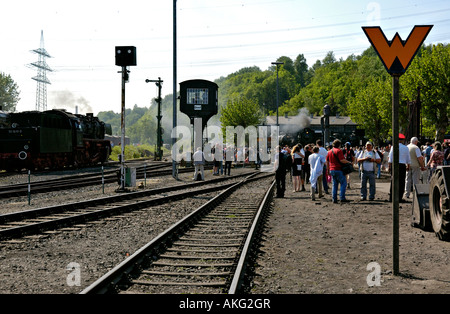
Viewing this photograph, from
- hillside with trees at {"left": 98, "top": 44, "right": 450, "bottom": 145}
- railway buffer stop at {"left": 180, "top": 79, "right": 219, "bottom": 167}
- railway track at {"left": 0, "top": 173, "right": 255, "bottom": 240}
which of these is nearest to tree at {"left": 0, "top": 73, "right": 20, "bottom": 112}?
hillside with trees at {"left": 98, "top": 44, "right": 450, "bottom": 145}

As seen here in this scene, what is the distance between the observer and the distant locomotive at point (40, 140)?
25.8 m

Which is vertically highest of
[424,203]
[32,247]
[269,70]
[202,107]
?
[269,70]

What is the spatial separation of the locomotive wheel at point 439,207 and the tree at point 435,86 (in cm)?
3813

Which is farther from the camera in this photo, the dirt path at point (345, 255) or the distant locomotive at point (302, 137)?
the distant locomotive at point (302, 137)

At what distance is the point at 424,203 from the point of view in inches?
362

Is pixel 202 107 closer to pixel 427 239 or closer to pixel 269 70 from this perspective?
pixel 427 239

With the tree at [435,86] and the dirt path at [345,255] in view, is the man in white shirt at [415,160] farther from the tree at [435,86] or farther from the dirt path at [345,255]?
the tree at [435,86]

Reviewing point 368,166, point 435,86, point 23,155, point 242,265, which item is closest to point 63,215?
point 242,265

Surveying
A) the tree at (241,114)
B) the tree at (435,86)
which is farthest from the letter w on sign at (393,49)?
the tree at (241,114)

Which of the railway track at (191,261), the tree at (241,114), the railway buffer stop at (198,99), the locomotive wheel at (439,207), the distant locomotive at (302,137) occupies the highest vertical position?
the tree at (241,114)

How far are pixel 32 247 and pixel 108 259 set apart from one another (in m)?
1.84

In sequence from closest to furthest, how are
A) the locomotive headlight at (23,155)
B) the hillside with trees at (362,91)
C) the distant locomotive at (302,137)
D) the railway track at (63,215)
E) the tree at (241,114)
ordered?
the railway track at (63,215) → the locomotive headlight at (23,155) → the distant locomotive at (302,137) → the hillside with trees at (362,91) → the tree at (241,114)

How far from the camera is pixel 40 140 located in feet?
84.7
